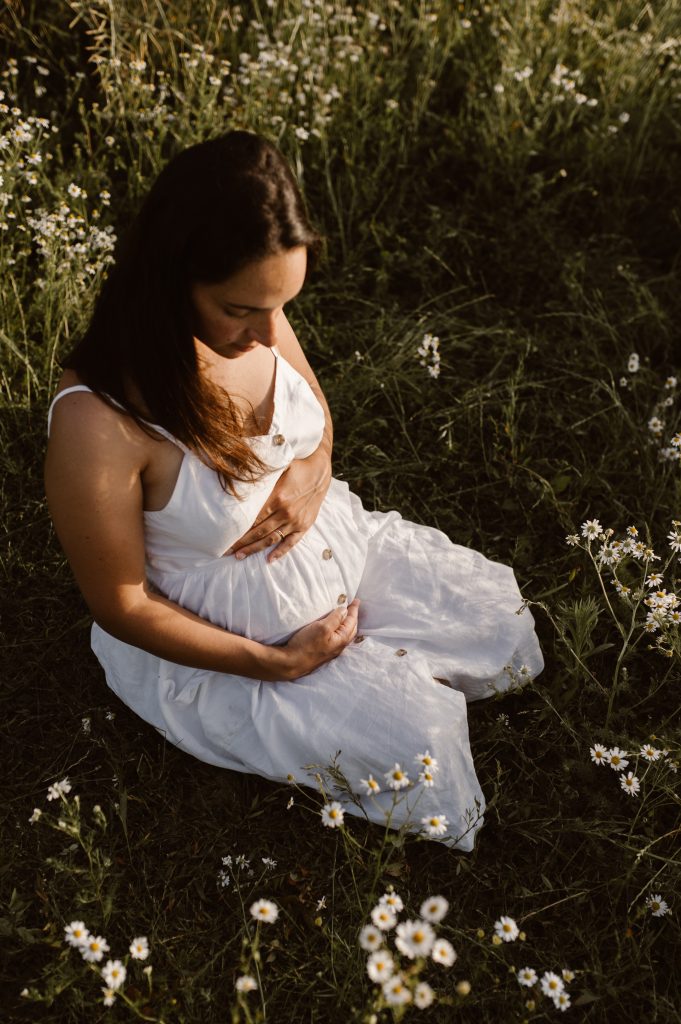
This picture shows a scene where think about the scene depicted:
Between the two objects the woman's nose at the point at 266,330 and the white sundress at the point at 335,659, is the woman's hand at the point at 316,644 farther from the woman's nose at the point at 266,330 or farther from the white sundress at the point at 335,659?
the woman's nose at the point at 266,330

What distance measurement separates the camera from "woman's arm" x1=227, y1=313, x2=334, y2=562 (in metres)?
2.30

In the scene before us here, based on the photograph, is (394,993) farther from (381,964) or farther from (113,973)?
(113,973)

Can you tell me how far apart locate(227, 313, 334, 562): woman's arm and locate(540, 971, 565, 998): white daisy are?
1196 mm

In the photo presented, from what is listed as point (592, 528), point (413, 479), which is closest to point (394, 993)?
point (592, 528)

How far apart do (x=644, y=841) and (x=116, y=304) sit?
195cm

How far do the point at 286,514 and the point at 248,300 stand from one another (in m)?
0.74

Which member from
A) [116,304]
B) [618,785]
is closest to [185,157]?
[116,304]

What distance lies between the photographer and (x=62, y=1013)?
2.05 meters

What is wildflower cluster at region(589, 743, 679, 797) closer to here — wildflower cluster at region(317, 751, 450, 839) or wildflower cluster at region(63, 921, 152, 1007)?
wildflower cluster at region(317, 751, 450, 839)

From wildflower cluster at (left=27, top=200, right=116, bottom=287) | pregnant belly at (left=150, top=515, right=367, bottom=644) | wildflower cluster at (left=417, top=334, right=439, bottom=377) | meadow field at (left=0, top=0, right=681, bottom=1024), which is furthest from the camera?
wildflower cluster at (left=417, top=334, right=439, bottom=377)

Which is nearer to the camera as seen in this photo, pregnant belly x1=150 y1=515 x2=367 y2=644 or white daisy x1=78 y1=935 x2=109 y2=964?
white daisy x1=78 y1=935 x2=109 y2=964

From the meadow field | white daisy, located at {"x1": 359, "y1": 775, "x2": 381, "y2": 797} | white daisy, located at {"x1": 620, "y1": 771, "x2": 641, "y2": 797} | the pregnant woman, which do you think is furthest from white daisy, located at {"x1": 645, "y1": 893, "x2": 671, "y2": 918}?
white daisy, located at {"x1": 359, "y1": 775, "x2": 381, "y2": 797}

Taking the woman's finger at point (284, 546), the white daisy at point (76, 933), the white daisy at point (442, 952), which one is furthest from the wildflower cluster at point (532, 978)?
the woman's finger at point (284, 546)

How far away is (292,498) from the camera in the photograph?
2.35 m
